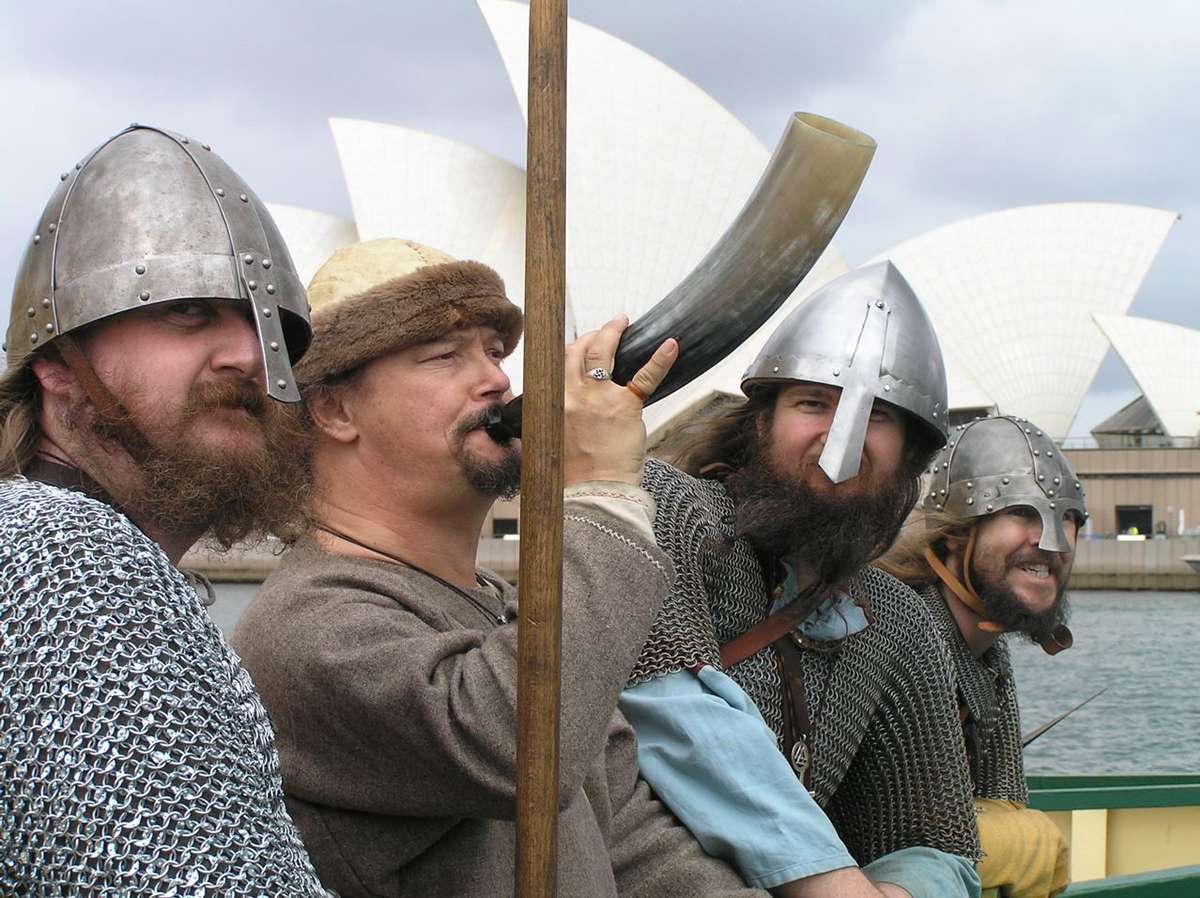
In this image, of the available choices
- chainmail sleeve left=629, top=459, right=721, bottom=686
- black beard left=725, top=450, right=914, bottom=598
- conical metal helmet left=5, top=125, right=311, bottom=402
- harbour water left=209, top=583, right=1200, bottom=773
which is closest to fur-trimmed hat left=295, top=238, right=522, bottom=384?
conical metal helmet left=5, top=125, right=311, bottom=402

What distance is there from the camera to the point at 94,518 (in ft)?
3.91

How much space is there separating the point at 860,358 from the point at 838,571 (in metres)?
0.40

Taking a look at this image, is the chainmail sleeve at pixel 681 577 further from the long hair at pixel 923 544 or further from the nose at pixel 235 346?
the long hair at pixel 923 544

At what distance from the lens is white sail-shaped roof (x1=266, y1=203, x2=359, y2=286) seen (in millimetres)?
32312

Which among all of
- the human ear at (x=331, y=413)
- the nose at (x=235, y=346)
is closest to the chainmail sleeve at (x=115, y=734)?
the nose at (x=235, y=346)

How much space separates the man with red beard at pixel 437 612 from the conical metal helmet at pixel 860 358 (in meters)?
0.75

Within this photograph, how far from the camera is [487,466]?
6.07 ft

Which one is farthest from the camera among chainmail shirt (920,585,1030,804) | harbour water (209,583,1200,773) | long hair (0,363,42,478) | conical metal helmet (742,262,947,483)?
harbour water (209,583,1200,773)

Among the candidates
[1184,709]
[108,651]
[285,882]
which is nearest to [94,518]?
[108,651]

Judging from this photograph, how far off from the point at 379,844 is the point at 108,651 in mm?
603

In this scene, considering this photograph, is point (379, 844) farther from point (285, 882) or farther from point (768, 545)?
point (768, 545)

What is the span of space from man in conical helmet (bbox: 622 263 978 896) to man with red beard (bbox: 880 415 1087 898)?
74 cm

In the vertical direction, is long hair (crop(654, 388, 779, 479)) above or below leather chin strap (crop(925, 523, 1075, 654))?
above

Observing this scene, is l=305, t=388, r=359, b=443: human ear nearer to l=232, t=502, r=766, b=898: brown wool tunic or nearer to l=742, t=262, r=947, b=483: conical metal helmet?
l=232, t=502, r=766, b=898: brown wool tunic
